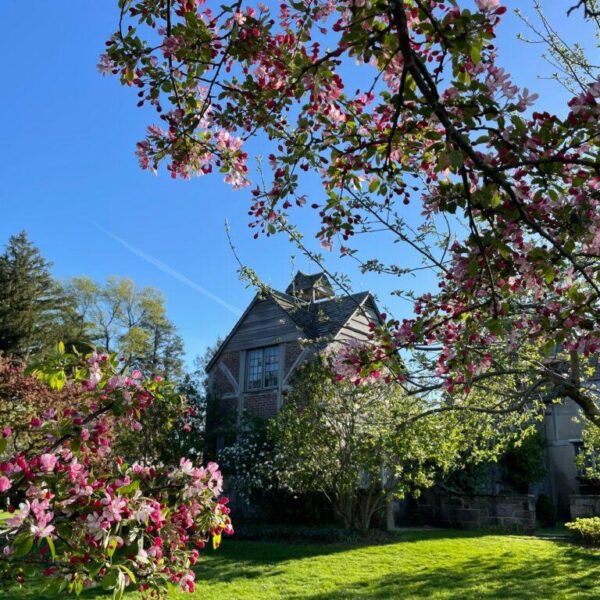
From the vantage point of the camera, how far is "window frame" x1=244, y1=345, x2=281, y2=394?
16703mm

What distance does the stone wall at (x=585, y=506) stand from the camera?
41.9 ft

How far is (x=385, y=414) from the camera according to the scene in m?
11.1

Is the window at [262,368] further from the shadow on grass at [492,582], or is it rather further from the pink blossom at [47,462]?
the pink blossom at [47,462]

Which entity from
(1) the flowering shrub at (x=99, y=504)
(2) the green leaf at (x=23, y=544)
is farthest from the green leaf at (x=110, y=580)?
(2) the green leaf at (x=23, y=544)

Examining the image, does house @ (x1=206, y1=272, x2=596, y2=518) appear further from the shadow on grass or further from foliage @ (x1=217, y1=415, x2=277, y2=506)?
the shadow on grass

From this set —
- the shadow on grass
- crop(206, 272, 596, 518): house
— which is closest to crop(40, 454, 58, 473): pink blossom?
the shadow on grass

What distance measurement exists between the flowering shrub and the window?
1333 centimetres

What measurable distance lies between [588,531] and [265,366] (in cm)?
971

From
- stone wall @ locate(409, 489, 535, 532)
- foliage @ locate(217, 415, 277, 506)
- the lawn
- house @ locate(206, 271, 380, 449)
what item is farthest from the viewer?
house @ locate(206, 271, 380, 449)

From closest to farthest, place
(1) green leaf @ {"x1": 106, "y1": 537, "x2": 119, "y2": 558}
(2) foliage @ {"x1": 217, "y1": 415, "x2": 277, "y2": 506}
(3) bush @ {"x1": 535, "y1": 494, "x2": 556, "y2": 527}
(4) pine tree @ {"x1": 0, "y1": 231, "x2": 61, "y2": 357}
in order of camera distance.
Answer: (1) green leaf @ {"x1": 106, "y1": 537, "x2": 119, "y2": 558} → (2) foliage @ {"x1": 217, "y1": 415, "x2": 277, "y2": 506} → (3) bush @ {"x1": 535, "y1": 494, "x2": 556, "y2": 527} → (4) pine tree @ {"x1": 0, "y1": 231, "x2": 61, "y2": 357}


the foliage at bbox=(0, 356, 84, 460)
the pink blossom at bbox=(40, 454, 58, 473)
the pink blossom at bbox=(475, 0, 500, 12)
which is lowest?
the pink blossom at bbox=(40, 454, 58, 473)

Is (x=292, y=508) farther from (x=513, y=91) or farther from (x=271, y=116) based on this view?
(x=513, y=91)

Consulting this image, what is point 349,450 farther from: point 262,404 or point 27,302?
point 27,302

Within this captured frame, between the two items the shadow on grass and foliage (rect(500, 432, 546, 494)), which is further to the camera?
foliage (rect(500, 432, 546, 494))
